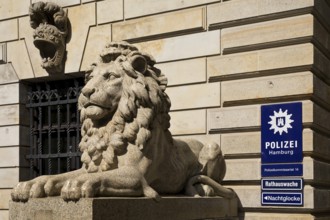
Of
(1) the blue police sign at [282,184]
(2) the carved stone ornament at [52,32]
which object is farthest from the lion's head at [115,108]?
(2) the carved stone ornament at [52,32]

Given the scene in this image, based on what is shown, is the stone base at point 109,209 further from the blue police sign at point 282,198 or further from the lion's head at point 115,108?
the blue police sign at point 282,198

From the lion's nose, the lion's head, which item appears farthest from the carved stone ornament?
the lion's nose

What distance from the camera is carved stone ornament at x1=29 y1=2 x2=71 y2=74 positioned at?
10336 millimetres

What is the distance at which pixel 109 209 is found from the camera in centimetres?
525

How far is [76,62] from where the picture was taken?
10.3m

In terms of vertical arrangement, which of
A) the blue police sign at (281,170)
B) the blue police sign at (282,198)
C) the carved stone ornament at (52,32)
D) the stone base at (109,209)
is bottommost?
the blue police sign at (282,198)

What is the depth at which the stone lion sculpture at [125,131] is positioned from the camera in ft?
18.9

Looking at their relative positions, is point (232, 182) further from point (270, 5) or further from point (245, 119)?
point (270, 5)

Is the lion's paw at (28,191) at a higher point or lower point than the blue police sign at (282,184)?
higher

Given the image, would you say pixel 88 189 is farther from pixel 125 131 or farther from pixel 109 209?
pixel 125 131

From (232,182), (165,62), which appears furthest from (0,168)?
(232,182)

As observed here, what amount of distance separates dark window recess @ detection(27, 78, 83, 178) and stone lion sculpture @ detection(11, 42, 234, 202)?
12.7ft

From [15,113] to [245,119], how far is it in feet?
16.1

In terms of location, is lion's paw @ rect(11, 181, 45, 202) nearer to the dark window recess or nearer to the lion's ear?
the lion's ear
